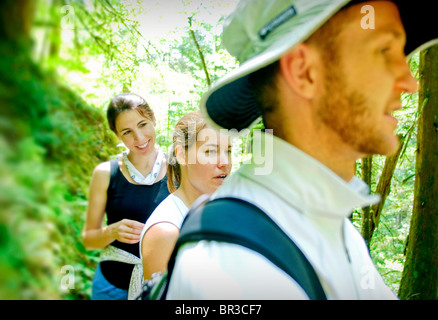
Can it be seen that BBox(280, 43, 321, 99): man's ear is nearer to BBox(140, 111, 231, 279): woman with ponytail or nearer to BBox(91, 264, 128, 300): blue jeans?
BBox(140, 111, 231, 279): woman with ponytail

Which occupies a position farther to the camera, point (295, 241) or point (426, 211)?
point (426, 211)

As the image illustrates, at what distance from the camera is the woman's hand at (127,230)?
4.57 feet

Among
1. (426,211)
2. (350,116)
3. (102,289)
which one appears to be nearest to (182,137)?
(102,289)

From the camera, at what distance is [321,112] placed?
3.23 ft

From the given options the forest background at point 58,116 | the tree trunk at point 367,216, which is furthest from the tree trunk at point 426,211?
the tree trunk at point 367,216

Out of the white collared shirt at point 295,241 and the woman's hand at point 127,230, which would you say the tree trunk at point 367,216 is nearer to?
the white collared shirt at point 295,241

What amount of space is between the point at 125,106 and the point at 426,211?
1661 mm

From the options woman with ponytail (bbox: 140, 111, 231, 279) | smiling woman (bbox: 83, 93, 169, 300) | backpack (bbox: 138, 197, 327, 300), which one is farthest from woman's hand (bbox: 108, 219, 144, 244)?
backpack (bbox: 138, 197, 327, 300)

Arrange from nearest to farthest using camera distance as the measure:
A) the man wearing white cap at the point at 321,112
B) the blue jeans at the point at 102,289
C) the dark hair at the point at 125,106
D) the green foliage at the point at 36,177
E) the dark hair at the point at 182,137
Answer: the green foliage at the point at 36,177 < the man wearing white cap at the point at 321,112 < the blue jeans at the point at 102,289 < the dark hair at the point at 125,106 < the dark hair at the point at 182,137

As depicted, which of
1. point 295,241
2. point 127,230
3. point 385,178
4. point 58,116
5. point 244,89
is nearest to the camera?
point 58,116

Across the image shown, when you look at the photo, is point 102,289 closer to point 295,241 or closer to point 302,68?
point 295,241

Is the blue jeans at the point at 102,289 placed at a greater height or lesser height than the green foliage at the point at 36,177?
lesser
